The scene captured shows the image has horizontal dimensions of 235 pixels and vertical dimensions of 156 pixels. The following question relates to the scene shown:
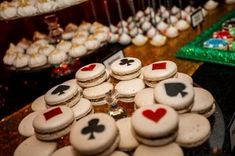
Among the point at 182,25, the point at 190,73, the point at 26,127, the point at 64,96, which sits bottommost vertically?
the point at 190,73

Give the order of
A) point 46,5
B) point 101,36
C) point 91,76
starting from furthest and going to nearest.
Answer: point 101,36, point 46,5, point 91,76

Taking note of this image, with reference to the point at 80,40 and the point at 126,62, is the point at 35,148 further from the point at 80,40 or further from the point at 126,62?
the point at 80,40

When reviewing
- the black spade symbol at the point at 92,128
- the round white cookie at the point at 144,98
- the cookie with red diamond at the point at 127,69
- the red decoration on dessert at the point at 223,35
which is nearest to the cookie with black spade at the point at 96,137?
the black spade symbol at the point at 92,128

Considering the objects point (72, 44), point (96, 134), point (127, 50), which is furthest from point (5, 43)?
point (96, 134)

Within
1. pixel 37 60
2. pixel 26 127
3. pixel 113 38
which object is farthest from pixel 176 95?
pixel 113 38

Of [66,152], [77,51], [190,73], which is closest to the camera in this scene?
[66,152]

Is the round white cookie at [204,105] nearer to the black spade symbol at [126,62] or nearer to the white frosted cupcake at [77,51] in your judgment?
the black spade symbol at [126,62]
